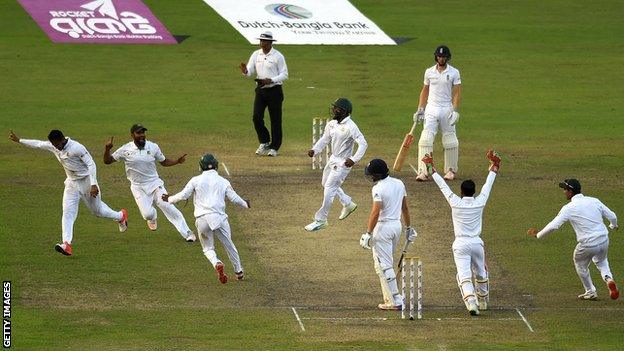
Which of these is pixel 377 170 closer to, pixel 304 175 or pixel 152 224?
pixel 152 224

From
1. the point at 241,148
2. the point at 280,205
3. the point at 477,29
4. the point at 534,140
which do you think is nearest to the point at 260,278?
the point at 280,205

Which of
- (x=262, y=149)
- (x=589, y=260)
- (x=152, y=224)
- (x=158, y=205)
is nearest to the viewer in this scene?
(x=589, y=260)

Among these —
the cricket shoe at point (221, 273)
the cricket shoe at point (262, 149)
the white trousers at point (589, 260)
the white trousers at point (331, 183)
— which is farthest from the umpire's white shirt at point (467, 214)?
the cricket shoe at point (262, 149)

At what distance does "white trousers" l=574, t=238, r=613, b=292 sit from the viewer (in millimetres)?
21109

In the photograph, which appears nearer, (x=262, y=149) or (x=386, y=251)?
(x=386, y=251)

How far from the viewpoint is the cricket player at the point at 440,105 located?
27734 mm

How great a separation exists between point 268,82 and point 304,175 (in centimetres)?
200

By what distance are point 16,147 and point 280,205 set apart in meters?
7.19

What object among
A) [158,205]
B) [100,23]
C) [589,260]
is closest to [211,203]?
[158,205]

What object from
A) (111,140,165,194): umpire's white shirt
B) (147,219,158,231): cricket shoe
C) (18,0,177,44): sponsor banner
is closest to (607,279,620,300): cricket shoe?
(111,140,165,194): umpire's white shirt

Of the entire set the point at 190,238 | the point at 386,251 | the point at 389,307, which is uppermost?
the point at 386,251

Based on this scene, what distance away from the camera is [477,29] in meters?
43.2

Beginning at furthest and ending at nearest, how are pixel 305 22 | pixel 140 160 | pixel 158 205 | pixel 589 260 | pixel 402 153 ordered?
pixel 305 22, pixel 402 153, pixel 158 205, pixel 140 160, pixel 589 260

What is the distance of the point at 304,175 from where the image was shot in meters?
28.8
